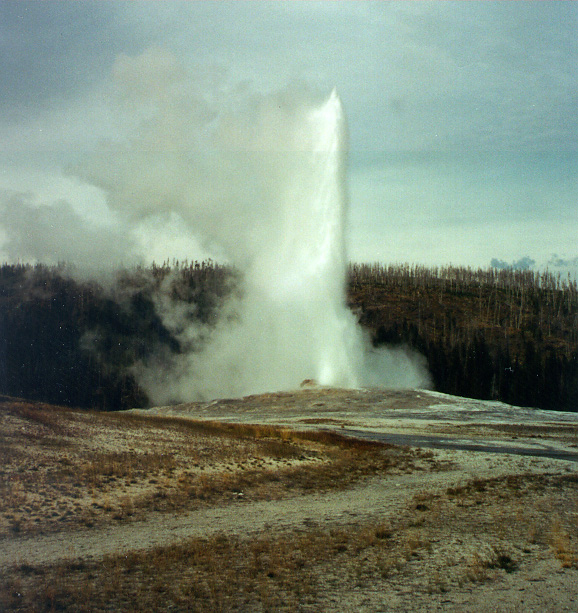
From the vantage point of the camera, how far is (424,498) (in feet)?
46.0

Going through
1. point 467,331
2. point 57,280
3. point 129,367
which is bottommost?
point 129,367

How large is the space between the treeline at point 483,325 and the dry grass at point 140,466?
71140 mm

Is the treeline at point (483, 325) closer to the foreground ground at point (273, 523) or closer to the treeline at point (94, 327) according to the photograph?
the treeline at point (94, 327)

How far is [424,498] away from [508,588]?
601cm

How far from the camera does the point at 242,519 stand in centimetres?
1199

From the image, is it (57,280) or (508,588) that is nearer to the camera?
(508,588)

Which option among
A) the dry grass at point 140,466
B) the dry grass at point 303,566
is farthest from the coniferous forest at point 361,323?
the dry grass at point 303,566

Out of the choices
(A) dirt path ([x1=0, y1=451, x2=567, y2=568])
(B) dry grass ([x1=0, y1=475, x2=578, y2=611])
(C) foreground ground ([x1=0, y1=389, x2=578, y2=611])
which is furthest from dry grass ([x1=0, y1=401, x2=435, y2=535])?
(B) dry grass ([x1=0, y1=475, x2=578, y2=611])

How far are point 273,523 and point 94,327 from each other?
133 metres

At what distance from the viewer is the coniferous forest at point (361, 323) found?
93500 mm

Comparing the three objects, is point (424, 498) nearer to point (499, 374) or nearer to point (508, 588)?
point (508, 588)

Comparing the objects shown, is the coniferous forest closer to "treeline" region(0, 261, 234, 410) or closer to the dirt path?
"treeline" region(0, 261, 234, 410)

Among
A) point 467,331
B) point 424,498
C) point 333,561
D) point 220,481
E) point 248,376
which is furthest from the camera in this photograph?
point 467,331

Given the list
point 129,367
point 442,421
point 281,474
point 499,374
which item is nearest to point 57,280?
point 129,367
